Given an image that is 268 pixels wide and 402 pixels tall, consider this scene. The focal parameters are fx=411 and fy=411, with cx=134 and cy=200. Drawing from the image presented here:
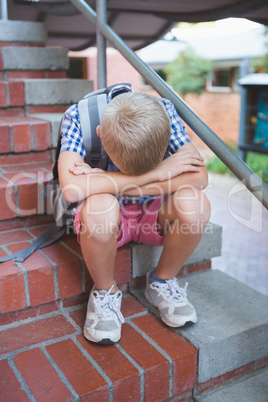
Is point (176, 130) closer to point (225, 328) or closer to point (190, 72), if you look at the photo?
point (225, 328)

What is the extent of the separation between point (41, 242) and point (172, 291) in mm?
536

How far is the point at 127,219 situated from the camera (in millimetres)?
1525

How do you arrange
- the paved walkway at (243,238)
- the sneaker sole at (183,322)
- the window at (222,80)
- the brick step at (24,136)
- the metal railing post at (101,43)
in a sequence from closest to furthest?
the sneaker sole at (183,322), the metal railing post at (101,43), the brick step at (24,136), the paved walkway at (243,238), the window at (222,80)

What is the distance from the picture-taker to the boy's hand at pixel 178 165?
135cm

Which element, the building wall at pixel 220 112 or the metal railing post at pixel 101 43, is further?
the building wall at pixel 220 112

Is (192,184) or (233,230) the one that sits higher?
(192,184)

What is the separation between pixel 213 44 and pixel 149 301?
40.5ft

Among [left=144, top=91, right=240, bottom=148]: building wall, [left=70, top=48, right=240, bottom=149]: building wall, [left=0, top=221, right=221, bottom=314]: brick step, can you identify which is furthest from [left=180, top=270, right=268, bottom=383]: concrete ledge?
[left=144, top=91, right=240, bottom=148]: building wall

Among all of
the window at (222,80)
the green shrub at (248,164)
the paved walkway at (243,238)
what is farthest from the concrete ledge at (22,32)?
the window at (222,80)

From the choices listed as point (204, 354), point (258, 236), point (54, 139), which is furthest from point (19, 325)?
point (258, 236)

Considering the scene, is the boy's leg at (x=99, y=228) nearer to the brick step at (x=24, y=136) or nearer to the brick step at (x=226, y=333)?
the brick step at (x=226, y=333)

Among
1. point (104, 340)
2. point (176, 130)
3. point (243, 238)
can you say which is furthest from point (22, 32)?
point (243, 238)

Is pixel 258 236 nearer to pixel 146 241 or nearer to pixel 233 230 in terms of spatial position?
pixel 233 230

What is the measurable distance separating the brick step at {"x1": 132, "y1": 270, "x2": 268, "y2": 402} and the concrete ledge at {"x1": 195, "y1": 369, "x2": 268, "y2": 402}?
16 millimetres
